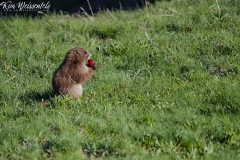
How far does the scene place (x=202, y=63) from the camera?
28.3ft

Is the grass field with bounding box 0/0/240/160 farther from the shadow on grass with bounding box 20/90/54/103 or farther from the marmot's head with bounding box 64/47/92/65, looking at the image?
the marmot's head with bounding box 64/47/92/65

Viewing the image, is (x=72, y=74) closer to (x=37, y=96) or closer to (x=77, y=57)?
(x=77, y=57)

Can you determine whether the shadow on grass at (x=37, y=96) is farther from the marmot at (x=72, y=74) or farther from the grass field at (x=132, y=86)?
the marmot at (x=72, y=74)

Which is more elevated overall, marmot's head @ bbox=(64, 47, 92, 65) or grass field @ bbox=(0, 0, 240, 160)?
marmot's head @ bbox=(64, 47, 92, 65)

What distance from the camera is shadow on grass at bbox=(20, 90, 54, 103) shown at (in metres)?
7.74

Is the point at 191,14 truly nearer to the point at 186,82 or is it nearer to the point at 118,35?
the point at 118,35

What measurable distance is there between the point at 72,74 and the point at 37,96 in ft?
2.37

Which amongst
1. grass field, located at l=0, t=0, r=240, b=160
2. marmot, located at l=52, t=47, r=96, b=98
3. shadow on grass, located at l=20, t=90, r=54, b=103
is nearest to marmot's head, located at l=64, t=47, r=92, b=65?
marmot, located at l=52, t=47, r=96, b=98

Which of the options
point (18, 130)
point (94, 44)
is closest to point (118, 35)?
point (94, 44)

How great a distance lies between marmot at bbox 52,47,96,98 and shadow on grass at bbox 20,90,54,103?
306mm

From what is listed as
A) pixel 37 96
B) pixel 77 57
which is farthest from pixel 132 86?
pixel 37 96

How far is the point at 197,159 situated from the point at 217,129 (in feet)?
2.31

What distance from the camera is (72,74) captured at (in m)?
7.60

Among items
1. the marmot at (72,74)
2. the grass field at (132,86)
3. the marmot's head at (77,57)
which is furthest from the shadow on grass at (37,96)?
the marmot's head at (77,57)
